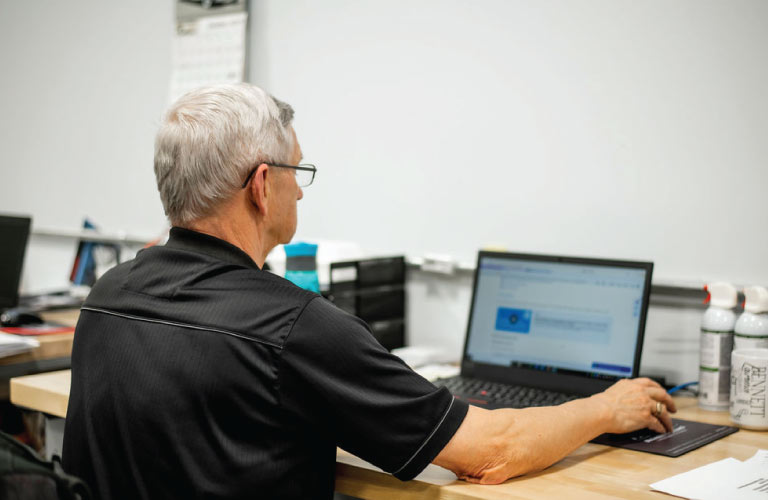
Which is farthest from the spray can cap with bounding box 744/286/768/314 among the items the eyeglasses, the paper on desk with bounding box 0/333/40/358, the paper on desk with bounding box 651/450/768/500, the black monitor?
the black monitor

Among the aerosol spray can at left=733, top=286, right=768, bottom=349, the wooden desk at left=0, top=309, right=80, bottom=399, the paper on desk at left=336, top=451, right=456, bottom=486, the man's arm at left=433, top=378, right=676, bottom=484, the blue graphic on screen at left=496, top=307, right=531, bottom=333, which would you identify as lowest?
the wooden desk at left=0, top=309, right=80, bottom=399

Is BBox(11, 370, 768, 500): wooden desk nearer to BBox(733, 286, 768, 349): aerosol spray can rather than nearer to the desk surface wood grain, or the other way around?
BBox(733, 286, 768, 349): aerosol spray can

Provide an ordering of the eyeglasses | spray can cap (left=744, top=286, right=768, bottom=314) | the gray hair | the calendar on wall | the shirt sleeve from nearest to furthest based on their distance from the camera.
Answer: the shirt sleeve → the gray hair → the eyeglasses → spray can cap (left=744, top=286, right=768, bottom=314) → the calendar on wall

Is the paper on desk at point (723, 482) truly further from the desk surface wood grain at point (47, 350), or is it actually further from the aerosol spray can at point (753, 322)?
the desk surface wood grain at point (47, 350)

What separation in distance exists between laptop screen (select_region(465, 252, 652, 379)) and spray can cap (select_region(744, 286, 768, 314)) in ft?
0.63

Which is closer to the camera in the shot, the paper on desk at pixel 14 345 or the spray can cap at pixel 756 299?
the spray can cap at pixel 756 299

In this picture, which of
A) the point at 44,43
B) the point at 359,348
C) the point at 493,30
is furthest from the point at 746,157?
the point at 44,43

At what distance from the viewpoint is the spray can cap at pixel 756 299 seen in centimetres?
151

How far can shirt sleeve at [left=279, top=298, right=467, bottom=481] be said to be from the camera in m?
1.02

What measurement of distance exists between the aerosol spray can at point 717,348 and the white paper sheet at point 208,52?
1555 mm

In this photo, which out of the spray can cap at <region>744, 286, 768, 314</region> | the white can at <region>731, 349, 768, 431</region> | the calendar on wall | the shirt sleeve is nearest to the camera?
the shirt sleeve

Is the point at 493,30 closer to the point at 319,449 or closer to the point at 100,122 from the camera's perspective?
the point at 319,449

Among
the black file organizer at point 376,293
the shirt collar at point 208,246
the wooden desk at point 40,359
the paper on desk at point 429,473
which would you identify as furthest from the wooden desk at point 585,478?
the wooden desk at point 40,359

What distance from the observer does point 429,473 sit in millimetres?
1185
